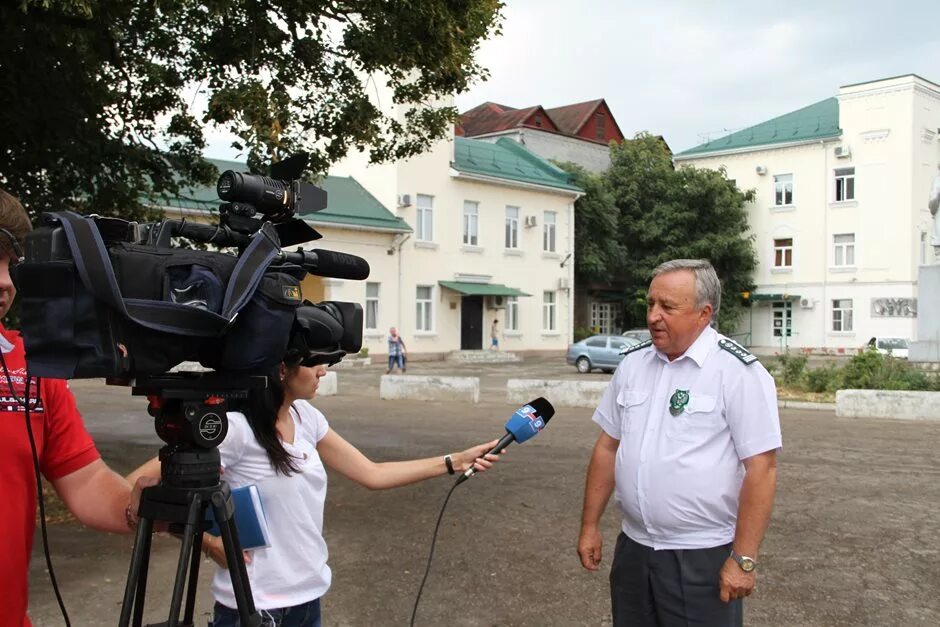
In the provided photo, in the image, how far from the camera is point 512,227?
39375mm

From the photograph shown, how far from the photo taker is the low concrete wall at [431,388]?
62.0 ft

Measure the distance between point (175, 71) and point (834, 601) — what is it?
7.89m

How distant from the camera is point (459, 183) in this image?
121ft

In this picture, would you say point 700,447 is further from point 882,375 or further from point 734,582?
point 882,375

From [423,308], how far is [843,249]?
22.2 meters

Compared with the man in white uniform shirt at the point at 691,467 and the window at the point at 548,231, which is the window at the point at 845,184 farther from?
the man in white uniform shirt at the point at 691,467

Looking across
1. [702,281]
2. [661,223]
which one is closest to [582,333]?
[661,223]

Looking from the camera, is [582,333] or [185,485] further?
[582,333]

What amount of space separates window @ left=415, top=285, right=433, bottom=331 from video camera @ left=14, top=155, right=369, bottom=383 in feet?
109

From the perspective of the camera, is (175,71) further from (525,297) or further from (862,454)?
(525,297)

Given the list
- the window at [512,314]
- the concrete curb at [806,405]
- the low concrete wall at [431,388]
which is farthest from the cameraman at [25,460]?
the window at [512,314]

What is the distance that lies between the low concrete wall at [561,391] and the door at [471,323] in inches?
735

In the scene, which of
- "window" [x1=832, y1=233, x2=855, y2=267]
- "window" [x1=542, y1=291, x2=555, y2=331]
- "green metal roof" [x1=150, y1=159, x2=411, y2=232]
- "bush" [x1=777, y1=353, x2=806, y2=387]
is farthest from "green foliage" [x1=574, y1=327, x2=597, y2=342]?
"bush" [x1=777, y1=353, x2=806, y2=387]

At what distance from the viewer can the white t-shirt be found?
302 centimetres
